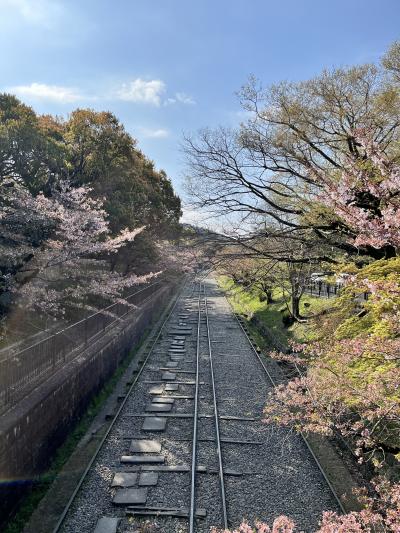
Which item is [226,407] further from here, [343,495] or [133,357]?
[133,357]

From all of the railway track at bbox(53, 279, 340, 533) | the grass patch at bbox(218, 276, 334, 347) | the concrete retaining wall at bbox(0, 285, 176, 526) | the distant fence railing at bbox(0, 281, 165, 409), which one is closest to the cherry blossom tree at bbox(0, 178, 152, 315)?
the distant fence railing at bbox(0, 281, 165, 409)

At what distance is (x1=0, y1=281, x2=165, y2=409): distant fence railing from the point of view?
8633 mm

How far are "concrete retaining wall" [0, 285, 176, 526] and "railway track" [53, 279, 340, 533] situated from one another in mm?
1095

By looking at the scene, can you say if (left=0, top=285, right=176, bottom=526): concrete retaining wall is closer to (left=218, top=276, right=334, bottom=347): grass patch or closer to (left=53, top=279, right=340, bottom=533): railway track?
(left=53, top=279, right=340, bottom=533): railway track

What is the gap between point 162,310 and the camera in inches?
1396

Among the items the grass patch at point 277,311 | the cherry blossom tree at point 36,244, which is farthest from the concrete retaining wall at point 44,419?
the grass patch at point 277,311

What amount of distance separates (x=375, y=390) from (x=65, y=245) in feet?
33.2

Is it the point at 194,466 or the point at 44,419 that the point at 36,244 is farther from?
the point at 194,466

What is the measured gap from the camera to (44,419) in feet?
31.0

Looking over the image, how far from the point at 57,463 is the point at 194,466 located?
10.7 feet

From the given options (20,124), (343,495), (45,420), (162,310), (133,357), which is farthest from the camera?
(162,310)

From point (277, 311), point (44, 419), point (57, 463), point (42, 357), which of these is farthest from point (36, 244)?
point (277, 311)

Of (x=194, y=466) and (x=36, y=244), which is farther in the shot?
(x=36, y=244)

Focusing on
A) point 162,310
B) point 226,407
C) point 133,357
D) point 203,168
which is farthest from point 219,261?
point 162,310
